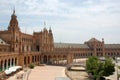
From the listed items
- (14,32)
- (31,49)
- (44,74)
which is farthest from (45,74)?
(31,49)

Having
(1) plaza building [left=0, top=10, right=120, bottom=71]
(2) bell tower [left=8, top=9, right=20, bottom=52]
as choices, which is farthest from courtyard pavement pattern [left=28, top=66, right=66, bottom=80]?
(2) bell tower [left=8, top=9, right=20, bottom=52]

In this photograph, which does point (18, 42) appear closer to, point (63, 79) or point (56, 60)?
point (56, 60)

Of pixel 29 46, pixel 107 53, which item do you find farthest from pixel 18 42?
pixel 107 53

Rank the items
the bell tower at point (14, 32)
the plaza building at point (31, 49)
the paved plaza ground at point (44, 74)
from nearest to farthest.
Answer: the paved plaza ground at point (44, 74), the plaza building at point (31, 49), the bell tower at point (14, 32)

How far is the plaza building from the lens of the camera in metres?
77.2

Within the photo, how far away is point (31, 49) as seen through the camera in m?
103

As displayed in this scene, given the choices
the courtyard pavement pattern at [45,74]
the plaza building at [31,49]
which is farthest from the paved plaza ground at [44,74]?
the plaza building at [31,49]

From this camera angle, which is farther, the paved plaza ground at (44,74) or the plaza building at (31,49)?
the plaza building at (31,49)

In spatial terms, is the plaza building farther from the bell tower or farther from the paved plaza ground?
the paved plaza ground

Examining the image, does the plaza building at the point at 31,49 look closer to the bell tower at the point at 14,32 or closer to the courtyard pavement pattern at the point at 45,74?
the bell tower at the point at 14,32

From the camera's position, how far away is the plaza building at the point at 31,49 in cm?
7719

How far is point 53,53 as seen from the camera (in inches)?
3964

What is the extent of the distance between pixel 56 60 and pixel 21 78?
46980 millimetres

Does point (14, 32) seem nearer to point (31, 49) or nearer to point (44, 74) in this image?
point (31, 49)
